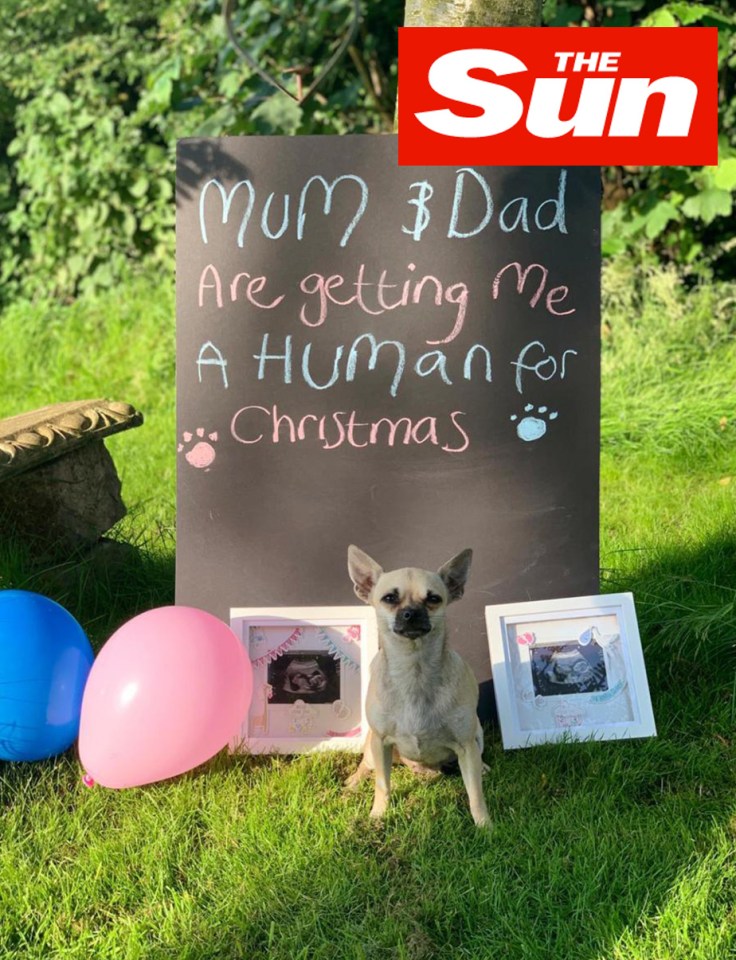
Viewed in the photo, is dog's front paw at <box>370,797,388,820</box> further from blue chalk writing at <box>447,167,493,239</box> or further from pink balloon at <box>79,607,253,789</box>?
blue chalk writing at <box>447,167,493,239</box>

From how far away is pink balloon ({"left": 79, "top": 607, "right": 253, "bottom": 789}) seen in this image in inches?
113

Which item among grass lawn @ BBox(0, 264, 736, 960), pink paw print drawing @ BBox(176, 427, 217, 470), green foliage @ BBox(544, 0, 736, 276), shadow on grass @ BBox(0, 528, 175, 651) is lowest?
grass lawn @ BBox(0, 264, 736, 960)

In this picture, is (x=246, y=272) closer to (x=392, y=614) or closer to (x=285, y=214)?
(x=285, y=214)

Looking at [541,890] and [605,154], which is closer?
[541,890]

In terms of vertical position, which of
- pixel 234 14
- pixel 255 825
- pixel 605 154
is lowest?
pixel 255 825

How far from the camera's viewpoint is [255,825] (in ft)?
9.19

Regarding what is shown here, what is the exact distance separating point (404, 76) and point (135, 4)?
6621 millimetres

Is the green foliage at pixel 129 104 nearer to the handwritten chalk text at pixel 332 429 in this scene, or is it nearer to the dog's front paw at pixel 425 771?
the handwritten chalk text at pixel 332 429

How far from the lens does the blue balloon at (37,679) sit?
9.97 ft

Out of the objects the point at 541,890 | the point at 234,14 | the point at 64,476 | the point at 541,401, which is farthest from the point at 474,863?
the point at 234,14

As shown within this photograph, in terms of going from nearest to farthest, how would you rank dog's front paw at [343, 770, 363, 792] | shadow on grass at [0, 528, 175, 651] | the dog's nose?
the dog's nose → dog's front paw at [343, 770, 363, 792] → shadow on grass at [0, 528, 175, 651]

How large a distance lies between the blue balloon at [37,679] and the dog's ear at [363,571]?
0.85 meters

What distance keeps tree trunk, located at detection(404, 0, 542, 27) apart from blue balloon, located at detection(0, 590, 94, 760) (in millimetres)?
2217

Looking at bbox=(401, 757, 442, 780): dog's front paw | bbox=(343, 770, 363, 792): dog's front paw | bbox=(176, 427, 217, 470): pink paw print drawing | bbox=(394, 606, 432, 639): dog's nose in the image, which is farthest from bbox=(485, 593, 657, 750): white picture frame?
bbox=(176, 427, 217, 470): pink paw print drawing
